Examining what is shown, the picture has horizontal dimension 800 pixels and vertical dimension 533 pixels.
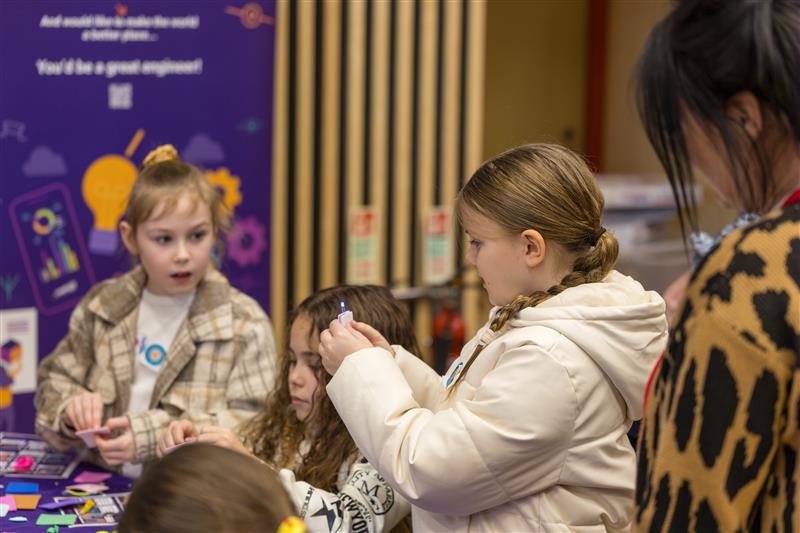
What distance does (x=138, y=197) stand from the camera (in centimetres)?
256

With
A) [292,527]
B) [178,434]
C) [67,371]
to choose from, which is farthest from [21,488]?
[292,527]

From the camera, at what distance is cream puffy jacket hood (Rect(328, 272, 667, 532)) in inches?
62.9

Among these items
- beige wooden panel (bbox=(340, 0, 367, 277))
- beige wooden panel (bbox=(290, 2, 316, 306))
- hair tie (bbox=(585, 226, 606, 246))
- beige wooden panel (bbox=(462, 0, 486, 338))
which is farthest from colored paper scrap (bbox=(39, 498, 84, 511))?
beige wooden panel (bbox=(462, 0, 486, 338))

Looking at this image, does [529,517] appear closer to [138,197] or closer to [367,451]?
[367,451]

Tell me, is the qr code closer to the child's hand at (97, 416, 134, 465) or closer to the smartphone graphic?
the smartphone graphic

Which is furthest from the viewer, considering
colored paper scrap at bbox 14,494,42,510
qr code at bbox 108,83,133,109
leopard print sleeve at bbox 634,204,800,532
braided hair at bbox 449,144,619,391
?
qr code at bbox 108,83,133,109

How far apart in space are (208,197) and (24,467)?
0.76 metres

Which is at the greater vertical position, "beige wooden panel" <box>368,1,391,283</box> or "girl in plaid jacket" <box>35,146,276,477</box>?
"beige wooden panel" <box>368,1,391,283</box>

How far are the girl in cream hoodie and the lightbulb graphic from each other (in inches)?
77.0

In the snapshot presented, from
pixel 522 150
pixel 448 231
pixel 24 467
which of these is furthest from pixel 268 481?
pixel 448 231

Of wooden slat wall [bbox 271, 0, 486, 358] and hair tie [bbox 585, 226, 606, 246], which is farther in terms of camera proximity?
wooden slat wall [bbox 271, 0, 486, 358]

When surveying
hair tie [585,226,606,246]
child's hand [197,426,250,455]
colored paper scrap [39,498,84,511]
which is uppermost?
hair tie [585,226,606,246]

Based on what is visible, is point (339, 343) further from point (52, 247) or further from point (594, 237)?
point (52, 247)

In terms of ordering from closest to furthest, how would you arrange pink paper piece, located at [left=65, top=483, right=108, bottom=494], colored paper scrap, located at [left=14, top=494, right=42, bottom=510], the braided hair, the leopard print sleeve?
the leopard print sleeve < the braided hair < colored paper scrap, located at [left=14, top=494, right=42, bottom=510] < pink paper piece, located at [left=65, top=483, right=108, bottom=494]
